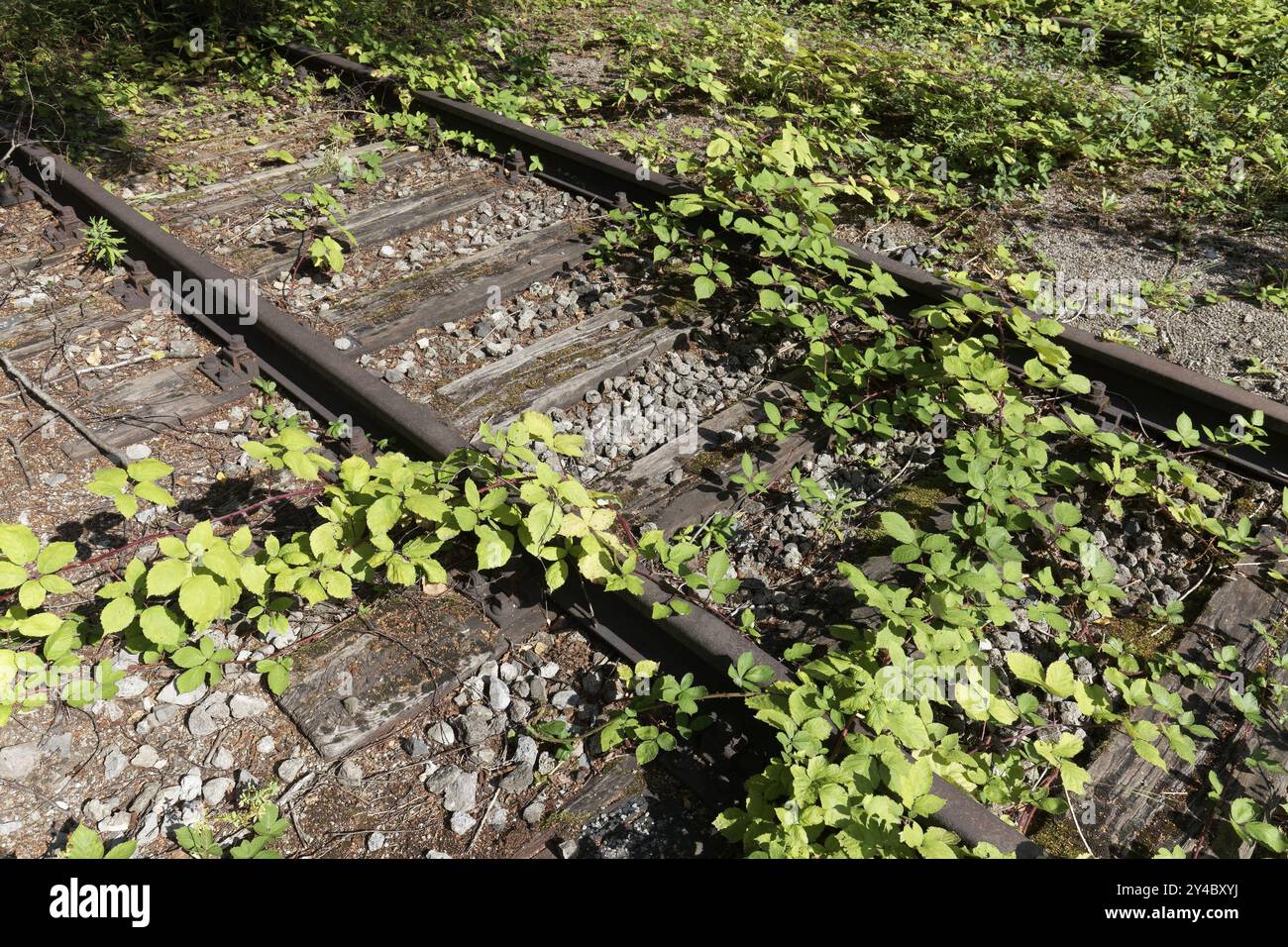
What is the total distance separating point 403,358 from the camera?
14.9ft

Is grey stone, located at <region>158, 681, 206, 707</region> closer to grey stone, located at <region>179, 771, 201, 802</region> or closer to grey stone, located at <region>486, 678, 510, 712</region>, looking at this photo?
grey stone, located at <region>179, 771, 201, 802</region>

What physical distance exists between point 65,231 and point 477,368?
116 inches

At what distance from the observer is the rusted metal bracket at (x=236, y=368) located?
4387 millimetres

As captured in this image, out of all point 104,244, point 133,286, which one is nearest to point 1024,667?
point 133,286

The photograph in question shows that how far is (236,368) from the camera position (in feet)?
14.4

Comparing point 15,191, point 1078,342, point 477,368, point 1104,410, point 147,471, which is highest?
point 1078,342

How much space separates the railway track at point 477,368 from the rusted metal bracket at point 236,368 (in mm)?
13

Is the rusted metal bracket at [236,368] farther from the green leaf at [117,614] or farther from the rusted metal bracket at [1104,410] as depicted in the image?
the rusted metal bracket at [1104,410]

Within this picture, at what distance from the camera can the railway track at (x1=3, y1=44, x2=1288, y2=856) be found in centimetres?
303

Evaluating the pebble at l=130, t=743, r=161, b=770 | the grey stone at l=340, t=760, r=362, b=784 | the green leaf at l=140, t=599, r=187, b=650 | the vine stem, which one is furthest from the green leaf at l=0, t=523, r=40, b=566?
the grey stone at l=340, t=760, r=362, b=784

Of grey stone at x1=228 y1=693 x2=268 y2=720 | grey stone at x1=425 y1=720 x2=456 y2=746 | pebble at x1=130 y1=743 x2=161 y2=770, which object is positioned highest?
grey stone at x1=425 y1=720 x2=456 y2=746

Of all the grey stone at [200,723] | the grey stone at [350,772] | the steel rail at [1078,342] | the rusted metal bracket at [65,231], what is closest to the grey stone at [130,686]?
the grey stone at [200,723]

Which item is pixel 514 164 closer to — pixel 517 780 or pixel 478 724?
pixel 478 724

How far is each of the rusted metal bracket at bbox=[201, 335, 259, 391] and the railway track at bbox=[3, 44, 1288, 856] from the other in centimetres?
1
